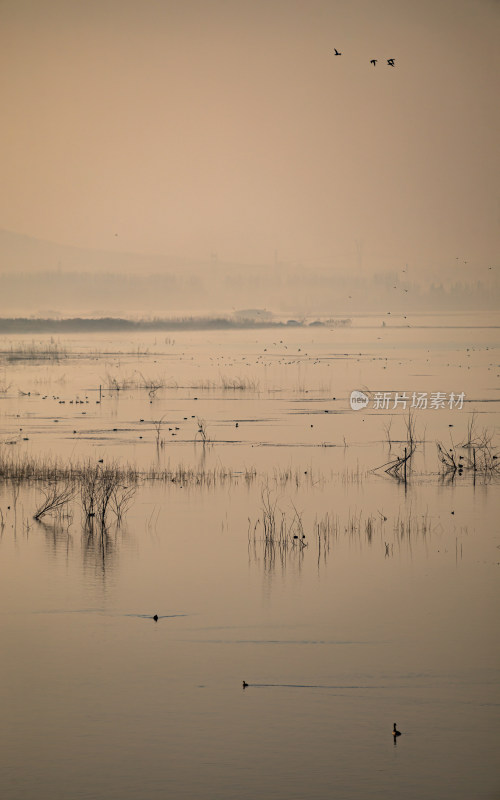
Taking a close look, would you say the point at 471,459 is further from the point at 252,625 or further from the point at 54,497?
the point at 252,625

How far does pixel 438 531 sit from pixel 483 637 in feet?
14.8

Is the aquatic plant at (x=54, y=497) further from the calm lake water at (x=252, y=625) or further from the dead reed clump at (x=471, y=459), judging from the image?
the dead reed clump at (x=471, y=459)

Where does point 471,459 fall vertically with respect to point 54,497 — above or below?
A: above

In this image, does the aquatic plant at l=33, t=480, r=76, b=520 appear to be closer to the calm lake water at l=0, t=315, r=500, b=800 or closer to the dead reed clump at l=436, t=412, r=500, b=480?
the calm lake water at l=0, t=315, r=500, b=800

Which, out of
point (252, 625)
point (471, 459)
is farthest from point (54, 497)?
point (471, 459)

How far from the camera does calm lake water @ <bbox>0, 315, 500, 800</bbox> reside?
8008 mm

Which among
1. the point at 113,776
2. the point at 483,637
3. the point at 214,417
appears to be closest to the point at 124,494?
the point at 483,637

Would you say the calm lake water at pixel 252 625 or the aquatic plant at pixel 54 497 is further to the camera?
the aquatic plant at pixel 54 497

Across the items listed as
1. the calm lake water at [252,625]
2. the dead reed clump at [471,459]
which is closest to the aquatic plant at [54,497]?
the calm lake water at [252,625]

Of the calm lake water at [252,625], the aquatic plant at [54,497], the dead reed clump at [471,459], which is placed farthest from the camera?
the dead reed clump at [471,459]

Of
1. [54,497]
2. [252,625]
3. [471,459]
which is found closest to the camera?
[252,625]

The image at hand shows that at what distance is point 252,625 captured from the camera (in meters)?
11.1

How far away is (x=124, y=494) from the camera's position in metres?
17.7

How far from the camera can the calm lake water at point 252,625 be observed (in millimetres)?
8008
